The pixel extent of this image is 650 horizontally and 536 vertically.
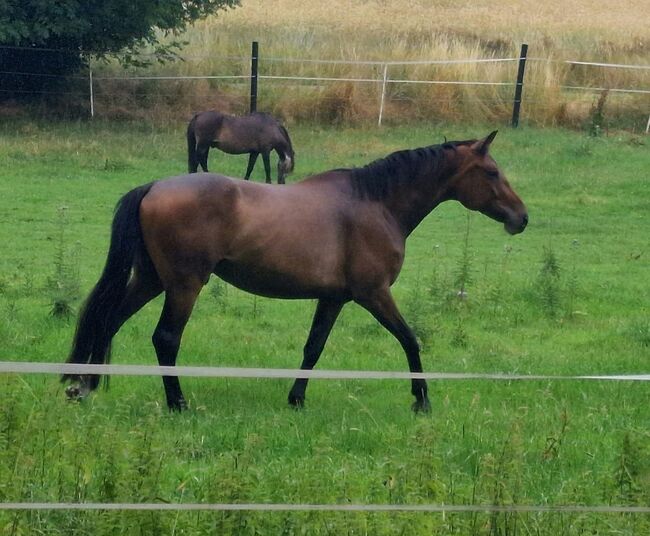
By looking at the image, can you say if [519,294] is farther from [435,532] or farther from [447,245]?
[435,532]

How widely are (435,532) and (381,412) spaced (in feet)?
9.22

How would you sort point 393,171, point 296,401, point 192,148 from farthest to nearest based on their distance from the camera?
point 192,148 < point 393,171 < point 296,401

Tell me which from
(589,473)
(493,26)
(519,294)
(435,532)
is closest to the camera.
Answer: (435,532)

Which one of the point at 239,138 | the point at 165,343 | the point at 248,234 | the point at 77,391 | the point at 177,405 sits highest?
the point at 248,234

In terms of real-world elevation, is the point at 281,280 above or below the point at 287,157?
above

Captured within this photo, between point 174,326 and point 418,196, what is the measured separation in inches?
72.5

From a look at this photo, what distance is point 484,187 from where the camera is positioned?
7.86 meters

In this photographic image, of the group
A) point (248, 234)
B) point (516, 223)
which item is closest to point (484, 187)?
point (516, 223)

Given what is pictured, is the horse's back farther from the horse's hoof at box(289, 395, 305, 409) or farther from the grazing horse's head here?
the grazing horse's head

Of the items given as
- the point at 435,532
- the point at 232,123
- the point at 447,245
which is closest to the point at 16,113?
the point at 232,123

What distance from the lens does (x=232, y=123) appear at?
741 inches

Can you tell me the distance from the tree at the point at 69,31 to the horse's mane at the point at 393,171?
15094 millimetres

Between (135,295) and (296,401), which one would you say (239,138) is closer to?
(135,295)

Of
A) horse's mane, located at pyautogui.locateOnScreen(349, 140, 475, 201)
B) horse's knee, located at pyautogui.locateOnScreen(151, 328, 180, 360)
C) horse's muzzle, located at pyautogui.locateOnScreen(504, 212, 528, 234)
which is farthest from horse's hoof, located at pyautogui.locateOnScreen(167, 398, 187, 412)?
horse's muzzle, located at pyautogui.locateOnScreen(504, 212, 528, 234)
